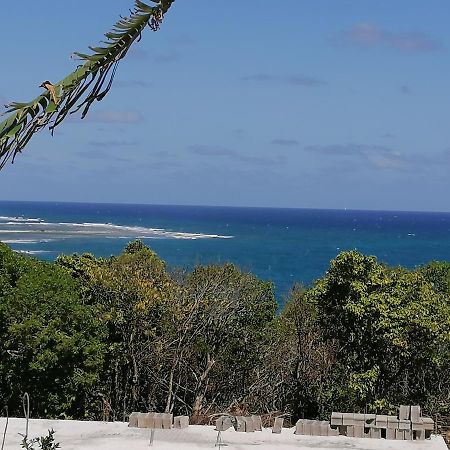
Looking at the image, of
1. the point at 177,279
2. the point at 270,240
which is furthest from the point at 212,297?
the point at 270,240

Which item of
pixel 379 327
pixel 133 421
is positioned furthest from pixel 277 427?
pixel 379 327

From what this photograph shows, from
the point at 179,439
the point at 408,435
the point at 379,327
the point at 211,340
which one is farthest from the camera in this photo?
the point at 211,340

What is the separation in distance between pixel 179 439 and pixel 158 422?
0.74 meters

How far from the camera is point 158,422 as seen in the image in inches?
524

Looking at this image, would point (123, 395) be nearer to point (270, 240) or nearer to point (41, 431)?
point (41, 431)

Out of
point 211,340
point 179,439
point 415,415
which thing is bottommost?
point 179,439

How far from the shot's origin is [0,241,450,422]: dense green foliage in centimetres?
1622

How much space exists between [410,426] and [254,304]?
7.83m

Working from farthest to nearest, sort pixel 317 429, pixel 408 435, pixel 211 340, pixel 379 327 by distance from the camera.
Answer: pixel 211 340 → pixel 379 327 → pixel 317 429 → pixel 408 435

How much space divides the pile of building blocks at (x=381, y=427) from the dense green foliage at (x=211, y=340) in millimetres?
3051

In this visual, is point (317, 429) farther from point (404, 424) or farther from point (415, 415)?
point (415, 415)

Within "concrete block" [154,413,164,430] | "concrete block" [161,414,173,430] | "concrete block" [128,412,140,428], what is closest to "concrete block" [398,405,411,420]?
"concrete block" [161,414,173,430]

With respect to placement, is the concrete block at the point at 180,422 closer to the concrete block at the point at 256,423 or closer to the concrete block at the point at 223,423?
the concrete block at the point at 223,423

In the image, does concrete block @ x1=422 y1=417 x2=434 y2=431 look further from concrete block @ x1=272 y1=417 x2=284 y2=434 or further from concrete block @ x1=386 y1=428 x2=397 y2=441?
concrete block @ x1=272 y1=417 x2=284 y2=434
